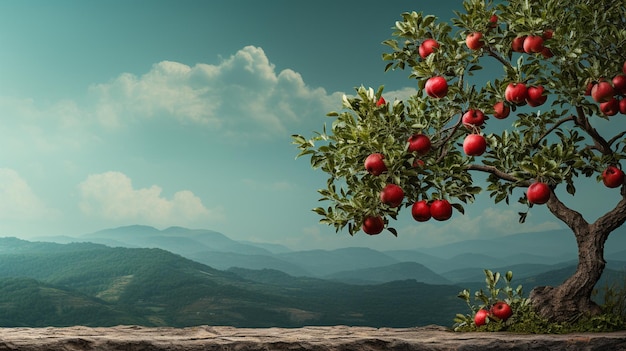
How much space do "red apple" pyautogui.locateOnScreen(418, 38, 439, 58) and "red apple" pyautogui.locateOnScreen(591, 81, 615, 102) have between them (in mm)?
1593

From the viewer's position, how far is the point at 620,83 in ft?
17.8

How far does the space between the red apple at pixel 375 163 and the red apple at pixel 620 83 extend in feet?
8.12

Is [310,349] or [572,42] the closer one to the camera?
[310,349]

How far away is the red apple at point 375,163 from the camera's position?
484 cm

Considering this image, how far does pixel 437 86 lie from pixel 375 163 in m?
0.94

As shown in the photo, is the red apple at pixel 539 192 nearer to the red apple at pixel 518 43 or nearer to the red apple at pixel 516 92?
the red apple at pixel 516 92

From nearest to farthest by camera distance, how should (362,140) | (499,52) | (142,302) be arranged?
(362,140), (499,52), (142,302)

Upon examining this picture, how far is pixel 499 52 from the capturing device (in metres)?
5.79

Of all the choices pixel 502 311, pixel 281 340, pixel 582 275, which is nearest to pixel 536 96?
pixel 582 275

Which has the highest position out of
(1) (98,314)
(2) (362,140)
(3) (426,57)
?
(3) (426,57)

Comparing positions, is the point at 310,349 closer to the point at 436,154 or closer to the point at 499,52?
the point at 436,154

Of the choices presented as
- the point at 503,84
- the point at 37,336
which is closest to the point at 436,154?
the point at 503,84

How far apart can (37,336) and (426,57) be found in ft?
13.7

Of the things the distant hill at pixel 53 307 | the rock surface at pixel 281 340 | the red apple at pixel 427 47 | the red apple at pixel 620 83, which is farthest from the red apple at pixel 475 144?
the distant hill at pixel 53 307
